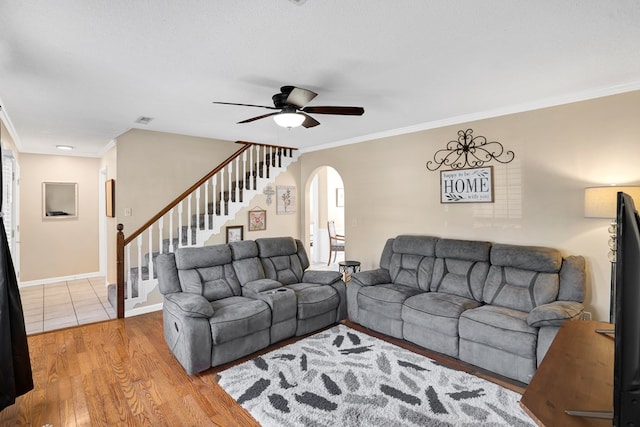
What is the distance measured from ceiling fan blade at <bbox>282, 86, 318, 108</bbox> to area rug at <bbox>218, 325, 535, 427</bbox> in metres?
2.30

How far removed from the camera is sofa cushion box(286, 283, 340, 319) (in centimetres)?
362

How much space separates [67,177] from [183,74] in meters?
5.22

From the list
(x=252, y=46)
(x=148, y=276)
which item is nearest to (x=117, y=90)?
(x=252, y=46)

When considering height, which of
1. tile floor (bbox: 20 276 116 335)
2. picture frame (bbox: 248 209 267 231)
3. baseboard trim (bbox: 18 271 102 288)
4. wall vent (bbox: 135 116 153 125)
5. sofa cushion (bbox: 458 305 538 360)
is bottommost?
tile floor (bbox: 20 276 116 335)

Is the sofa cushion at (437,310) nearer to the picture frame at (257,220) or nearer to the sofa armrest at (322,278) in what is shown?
the sofa armrest at (322,278)

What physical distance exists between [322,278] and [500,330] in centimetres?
202

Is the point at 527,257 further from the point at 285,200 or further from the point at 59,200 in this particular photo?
the point at 59,200

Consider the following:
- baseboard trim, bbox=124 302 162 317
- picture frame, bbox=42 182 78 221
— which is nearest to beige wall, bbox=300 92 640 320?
baseboard trim, bbox=124 302 162 317

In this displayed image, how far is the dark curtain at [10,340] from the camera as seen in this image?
219 cm

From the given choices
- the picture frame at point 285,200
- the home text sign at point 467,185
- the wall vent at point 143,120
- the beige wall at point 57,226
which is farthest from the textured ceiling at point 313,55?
the beige wall at point 57,226

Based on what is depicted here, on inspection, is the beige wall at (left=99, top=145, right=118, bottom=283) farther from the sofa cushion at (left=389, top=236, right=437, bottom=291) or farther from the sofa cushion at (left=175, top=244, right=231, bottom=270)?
the sofa cushion at (left=389, top=236, right=437, bottom=291)

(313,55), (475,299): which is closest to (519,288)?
(475,299)

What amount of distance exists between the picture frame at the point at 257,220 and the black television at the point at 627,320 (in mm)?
5411

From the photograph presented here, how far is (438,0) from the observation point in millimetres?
1778
